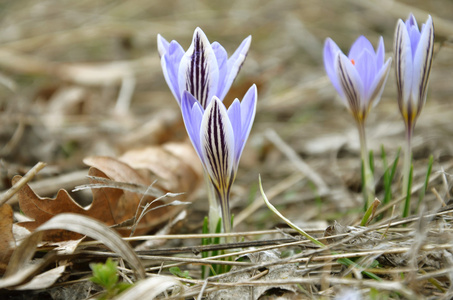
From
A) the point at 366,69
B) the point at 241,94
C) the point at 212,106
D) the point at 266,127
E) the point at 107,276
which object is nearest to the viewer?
the point at 107,276

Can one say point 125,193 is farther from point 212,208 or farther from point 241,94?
point 241,94

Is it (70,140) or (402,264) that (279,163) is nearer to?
(70,140)

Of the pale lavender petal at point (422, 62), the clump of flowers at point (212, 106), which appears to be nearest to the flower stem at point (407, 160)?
the pale lavender petal at point (422, 62)

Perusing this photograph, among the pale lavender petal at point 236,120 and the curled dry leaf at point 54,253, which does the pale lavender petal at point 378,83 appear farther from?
the curled dry leaf at point 54,253

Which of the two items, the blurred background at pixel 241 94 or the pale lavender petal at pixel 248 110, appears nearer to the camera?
the pale lavender petal at pixel 248 110

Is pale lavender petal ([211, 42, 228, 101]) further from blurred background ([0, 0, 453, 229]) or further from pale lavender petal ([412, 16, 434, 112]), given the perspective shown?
blurred background ([0, 0, 453, 229])

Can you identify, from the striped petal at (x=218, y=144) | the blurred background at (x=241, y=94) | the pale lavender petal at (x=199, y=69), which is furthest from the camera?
the blurred background at (x=241, y=94)

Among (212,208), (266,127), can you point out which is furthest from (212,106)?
(266,127)

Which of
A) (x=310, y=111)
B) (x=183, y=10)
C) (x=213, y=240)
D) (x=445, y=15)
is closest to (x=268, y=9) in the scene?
(x=183, y=10)
